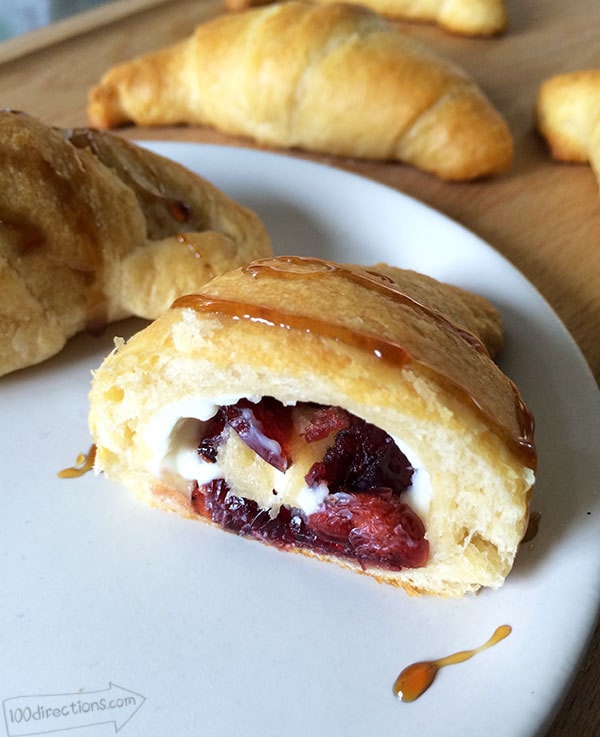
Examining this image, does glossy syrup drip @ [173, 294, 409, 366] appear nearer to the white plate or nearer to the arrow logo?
the white plate

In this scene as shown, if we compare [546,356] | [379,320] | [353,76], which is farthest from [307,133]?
[379,320]

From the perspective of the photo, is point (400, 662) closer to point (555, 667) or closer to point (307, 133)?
point (555, 667)

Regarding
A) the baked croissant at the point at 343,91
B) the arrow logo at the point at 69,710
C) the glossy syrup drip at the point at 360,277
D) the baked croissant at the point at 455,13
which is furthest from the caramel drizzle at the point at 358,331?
the baked croissant at the point at 455,13

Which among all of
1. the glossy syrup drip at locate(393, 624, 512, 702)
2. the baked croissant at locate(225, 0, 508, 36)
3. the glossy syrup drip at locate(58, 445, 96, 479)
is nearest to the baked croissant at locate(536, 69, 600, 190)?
the baked croissant at locate(225, 0, 508, 36)

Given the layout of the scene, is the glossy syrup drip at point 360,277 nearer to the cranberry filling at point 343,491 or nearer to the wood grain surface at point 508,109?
the cranberry filling at point 343,491

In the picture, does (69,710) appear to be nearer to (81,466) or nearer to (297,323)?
(81,466)

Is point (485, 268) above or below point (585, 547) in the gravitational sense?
above
